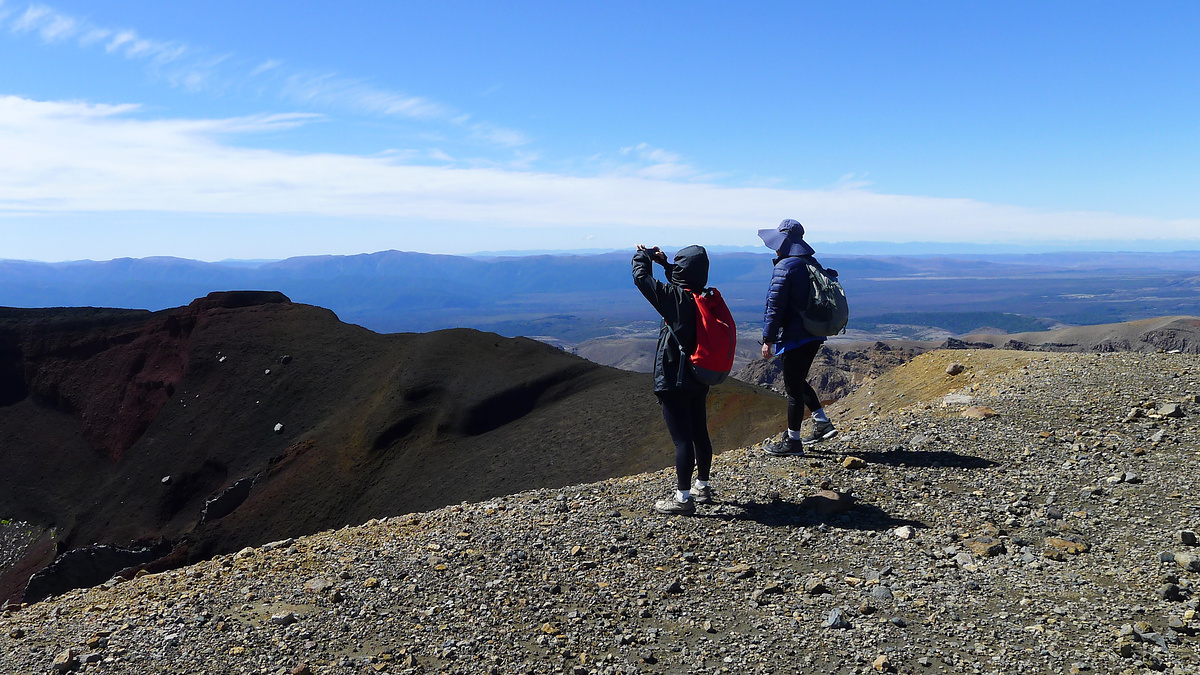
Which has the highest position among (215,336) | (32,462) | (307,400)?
(215,336)

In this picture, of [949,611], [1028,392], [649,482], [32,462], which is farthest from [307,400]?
[949,611]

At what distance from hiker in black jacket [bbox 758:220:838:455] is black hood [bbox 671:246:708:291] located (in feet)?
4.23

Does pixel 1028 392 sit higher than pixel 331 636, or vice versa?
pixel 1028 392

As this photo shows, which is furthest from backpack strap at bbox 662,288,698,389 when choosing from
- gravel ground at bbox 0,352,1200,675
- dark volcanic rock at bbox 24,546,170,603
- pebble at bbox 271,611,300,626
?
dark volcanic rock at bbox 24,546,170,603

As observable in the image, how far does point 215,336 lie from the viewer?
33.4m

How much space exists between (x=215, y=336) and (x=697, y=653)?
35.1 metres

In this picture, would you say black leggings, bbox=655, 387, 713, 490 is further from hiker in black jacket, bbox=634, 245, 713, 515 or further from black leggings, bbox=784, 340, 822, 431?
black leggings, bbox=784, 340, 822, 431

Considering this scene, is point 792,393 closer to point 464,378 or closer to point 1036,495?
point 1036,495

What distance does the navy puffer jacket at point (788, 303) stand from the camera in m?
6.90

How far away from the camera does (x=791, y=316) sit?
22.9ft

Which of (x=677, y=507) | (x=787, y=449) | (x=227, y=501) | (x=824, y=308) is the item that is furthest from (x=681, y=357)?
(x=227, y=501)

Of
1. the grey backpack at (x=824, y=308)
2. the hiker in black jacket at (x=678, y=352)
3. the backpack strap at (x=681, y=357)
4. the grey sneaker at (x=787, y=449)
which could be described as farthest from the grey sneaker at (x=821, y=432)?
the backpack strap at (x=681, y=357)

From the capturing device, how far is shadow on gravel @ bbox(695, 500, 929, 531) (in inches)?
225

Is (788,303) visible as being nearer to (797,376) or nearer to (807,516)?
(797,376)
